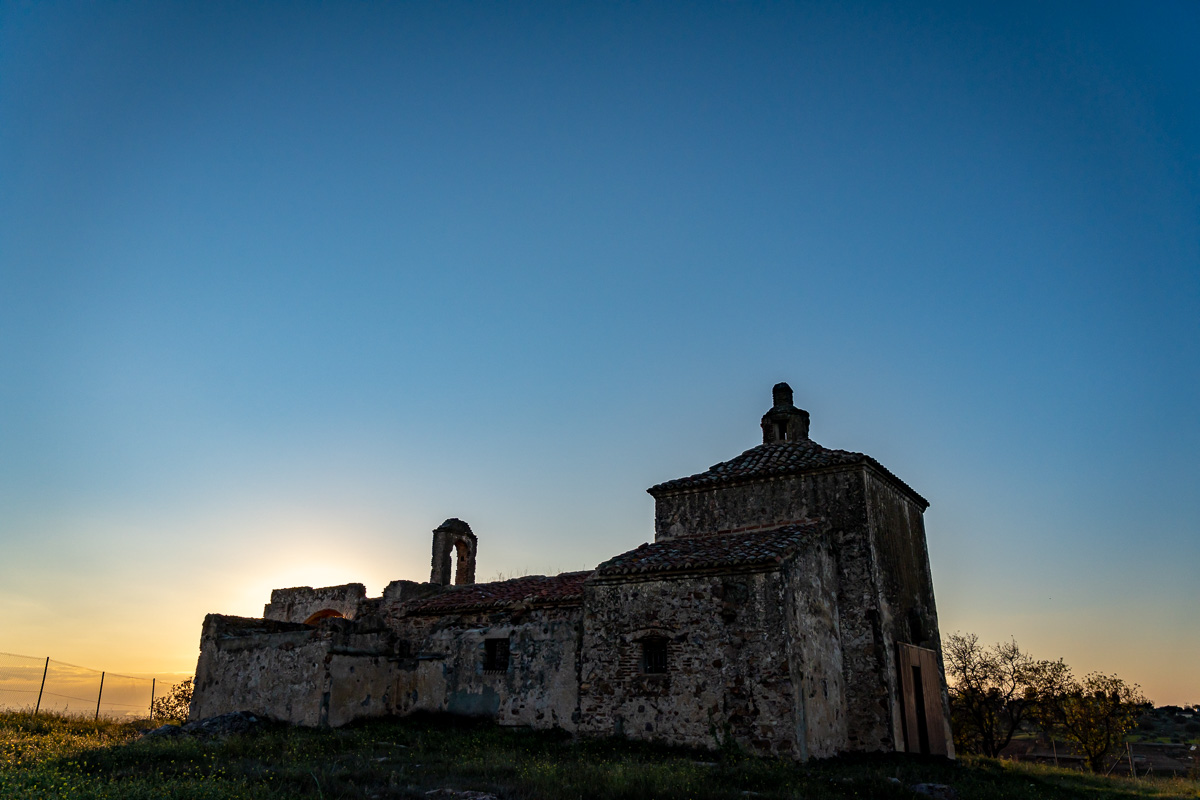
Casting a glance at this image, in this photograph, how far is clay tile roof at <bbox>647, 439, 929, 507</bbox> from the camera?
648 inches

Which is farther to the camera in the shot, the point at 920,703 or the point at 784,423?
the point at 784,423

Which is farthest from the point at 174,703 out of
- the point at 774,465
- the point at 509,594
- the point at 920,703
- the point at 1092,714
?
the point at 1092,714

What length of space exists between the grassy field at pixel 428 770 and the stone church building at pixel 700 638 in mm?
758

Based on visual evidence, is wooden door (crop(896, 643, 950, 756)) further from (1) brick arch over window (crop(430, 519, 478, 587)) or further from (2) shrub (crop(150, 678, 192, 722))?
(2) shrub (crop(150, 678, 192, 722))

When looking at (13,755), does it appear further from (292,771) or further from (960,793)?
(960,793)

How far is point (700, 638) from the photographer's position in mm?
13789

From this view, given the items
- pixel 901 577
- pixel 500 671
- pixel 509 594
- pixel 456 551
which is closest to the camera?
pixel 901 577

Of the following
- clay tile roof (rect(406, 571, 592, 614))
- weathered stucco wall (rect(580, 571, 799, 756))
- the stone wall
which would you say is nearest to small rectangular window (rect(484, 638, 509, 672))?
clay tile roof (rect(406, 571, 592, 614))

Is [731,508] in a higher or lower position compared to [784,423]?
lower

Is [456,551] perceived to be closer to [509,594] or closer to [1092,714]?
[509,594]

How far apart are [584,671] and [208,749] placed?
22.7ft

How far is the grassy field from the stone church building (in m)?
0.76

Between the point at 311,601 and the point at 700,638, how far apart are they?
17197 mm

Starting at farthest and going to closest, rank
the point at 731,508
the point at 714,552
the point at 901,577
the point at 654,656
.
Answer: the point at 731,508
the point at 901,577
the point at 714,552
the point at 654,656
